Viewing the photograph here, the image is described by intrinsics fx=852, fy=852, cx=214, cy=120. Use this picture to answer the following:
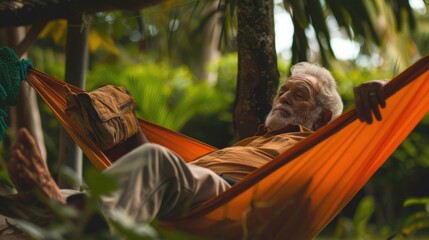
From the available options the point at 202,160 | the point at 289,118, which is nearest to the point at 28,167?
the point at 202,160

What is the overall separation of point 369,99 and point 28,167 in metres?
1.03

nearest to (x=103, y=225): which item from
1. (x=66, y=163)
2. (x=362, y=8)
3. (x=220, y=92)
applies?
(x=66, y=163)

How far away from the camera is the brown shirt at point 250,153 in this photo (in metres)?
2.80

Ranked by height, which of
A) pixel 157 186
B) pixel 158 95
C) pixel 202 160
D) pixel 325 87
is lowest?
pixel 158 95

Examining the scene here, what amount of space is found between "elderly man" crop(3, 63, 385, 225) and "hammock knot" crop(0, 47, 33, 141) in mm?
477

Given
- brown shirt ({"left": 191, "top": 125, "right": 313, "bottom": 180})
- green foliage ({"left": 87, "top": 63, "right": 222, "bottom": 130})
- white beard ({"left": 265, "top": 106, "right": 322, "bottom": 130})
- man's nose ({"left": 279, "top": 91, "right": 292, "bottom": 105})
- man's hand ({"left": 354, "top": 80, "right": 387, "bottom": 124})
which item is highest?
man's hand ({"left": 354, "top": 80, "right": 387, "bottom": 124})

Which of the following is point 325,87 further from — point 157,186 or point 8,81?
point 157,186

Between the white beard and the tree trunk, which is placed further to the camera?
the tree trunk

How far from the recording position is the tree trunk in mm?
3475

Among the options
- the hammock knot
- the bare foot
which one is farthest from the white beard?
the bare foot

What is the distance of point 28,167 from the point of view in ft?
6.06

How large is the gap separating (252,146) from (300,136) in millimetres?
185

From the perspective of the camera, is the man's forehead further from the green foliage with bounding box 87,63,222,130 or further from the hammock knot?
the green foliage with bounding box 87,63,222,130

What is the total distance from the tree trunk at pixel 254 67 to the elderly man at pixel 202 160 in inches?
4.0
